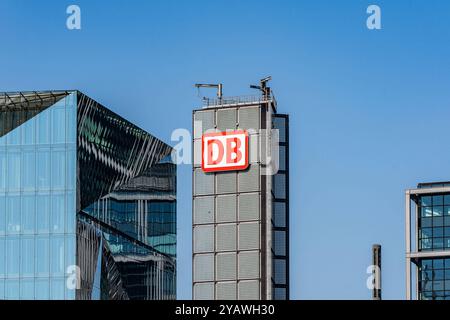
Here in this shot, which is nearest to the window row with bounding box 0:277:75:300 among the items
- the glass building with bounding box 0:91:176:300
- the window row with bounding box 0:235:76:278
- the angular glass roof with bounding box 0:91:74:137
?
the glass building with bounding box 0:91:176:300

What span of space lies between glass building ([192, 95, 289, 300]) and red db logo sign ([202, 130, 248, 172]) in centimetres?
160

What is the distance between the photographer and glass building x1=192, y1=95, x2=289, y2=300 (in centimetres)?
17862

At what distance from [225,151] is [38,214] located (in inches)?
1185

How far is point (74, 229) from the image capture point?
16812cm

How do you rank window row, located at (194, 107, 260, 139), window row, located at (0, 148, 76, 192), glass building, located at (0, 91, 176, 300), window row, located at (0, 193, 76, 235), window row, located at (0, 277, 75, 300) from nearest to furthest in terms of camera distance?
window row, located at (0, 277, 75, 300) < glass building, located at (0, 91, 176, 300) < window row, located at (0, 193, 76, 235) < window row, located at (0, 148, 76, 192) < window row, located at (194, 107, 260, 139)

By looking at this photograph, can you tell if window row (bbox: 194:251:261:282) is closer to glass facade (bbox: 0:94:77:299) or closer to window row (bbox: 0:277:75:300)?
glass facade (bbox: 0:94:77:299)

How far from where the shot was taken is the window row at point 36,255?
16688 centimetres

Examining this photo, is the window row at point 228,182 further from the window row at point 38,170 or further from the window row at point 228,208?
the window row at point 38,170

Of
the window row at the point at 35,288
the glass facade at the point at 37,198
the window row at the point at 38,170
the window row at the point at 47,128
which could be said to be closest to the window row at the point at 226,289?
the window row at the point at 35,288

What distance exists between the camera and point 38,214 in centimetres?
16812

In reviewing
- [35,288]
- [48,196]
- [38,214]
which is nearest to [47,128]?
[48,196]

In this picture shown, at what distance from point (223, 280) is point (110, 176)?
66.3 feet
